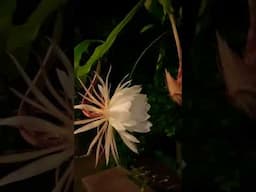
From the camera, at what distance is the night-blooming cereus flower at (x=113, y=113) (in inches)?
32.4

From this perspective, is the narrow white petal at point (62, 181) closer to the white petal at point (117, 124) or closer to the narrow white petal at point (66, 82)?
the narrow white petal at point (66, 82)

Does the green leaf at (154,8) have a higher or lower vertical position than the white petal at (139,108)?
higher

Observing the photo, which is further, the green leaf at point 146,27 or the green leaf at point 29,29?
the green leaf at point 146,27

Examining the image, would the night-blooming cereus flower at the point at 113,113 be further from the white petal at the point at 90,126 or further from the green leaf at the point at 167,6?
the green leaf at the point at 167,6

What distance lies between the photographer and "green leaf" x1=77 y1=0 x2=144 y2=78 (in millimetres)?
832

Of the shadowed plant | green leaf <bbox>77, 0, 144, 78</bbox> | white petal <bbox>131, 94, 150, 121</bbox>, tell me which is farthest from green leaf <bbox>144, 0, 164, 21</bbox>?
the shadowed plant

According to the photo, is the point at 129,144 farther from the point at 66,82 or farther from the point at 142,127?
the point at 66,82

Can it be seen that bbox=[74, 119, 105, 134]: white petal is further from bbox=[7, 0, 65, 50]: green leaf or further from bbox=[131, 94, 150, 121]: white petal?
bbox=[7, 0, 65, 50]: green leaf

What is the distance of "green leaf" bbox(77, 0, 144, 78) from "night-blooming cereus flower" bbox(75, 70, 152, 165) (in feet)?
0.09

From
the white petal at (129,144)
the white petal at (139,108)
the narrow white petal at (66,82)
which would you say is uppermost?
the narrow white petal at (66,82)

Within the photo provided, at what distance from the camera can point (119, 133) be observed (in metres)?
0.85

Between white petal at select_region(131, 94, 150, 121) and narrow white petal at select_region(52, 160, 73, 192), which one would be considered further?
white petal at select_region(131, 94, 150, 121)

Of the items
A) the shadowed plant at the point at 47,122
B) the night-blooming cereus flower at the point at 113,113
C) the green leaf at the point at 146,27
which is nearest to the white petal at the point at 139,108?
the night-blooming cereus flower at the point at 113,113

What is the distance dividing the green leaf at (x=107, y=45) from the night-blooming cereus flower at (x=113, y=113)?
3 cm
